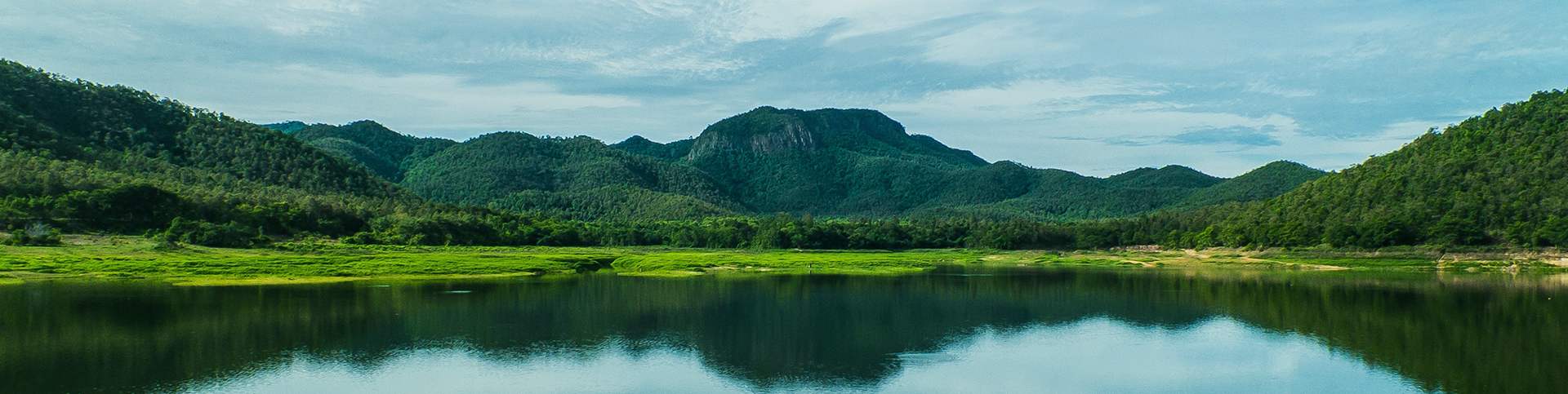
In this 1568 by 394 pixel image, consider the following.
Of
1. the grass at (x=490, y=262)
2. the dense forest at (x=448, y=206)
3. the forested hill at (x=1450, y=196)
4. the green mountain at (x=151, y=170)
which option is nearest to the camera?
the grass at (x=490, y=262)

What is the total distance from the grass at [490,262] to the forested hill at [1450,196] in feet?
9.44

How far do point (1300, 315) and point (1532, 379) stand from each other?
1766 centimetres

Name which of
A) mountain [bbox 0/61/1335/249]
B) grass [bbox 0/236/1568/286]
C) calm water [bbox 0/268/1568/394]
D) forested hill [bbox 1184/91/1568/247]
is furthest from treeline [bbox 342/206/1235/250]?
calm water [bbox 0/268/1568/394]

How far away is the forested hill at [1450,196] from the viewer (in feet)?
273

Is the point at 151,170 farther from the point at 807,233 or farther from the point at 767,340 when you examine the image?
the point at 767,340

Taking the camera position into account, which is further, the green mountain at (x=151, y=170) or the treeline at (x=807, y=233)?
the treeline at (x=807, y=233)

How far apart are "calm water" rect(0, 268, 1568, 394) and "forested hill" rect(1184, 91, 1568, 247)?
3405 centimetres

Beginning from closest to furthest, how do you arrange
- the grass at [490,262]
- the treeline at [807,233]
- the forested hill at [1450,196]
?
the grass at [490,262] < the forested hill at [1450,196] < the treeline at [807,233]

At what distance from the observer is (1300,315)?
137ft

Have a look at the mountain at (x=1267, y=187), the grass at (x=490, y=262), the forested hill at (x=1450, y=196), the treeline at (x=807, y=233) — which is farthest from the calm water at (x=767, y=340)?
the mountain at (x=1267, y=187)

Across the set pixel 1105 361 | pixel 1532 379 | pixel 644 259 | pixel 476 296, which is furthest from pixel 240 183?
pixel 1532 379

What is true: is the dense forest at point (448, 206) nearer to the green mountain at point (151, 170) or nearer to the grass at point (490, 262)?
the green mountain at point (151, 170)

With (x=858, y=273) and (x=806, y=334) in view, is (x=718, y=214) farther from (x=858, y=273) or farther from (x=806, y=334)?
(x=806, y=334)

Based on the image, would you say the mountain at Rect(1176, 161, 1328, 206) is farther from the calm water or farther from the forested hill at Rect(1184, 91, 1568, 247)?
the calm water
